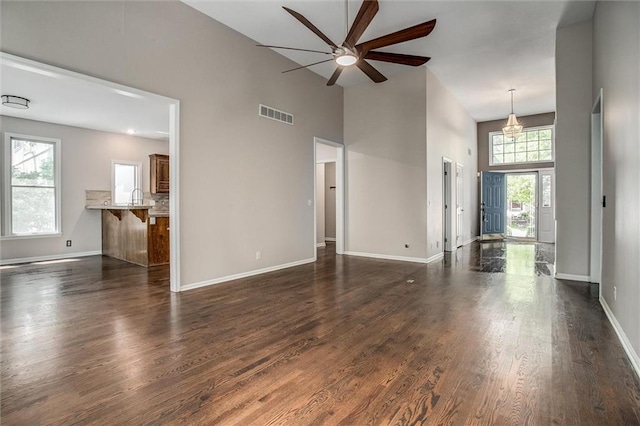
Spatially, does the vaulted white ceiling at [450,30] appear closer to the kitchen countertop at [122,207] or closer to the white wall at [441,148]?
the white wall at [441,148]

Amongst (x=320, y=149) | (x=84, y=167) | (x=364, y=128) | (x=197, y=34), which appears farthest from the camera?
(x=320, y=149)

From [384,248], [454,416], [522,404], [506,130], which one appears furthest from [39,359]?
[506,130]

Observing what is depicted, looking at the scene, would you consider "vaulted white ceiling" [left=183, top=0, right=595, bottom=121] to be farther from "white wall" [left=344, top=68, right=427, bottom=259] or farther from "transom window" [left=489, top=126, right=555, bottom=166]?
"transom window" [left=489, top=126, right=555, bottom=166]

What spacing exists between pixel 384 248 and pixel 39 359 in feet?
18.3

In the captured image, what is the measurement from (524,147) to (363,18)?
8742mm

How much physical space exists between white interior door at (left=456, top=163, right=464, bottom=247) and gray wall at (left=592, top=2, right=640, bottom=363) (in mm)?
4695

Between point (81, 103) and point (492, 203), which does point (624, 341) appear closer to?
point (81, 103)

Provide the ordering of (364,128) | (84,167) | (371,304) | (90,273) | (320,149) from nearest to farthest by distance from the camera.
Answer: (371,304) → (90,273) → (364,128) → (84,167) → (320,149)

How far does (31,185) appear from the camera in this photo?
6980mm

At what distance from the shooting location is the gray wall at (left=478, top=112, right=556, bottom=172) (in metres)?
9.66

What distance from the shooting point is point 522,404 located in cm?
181

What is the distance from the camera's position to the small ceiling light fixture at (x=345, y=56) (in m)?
3.84

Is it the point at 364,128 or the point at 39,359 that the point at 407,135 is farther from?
the point at 39,359

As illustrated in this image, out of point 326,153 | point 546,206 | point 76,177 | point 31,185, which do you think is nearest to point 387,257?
point 326,153
